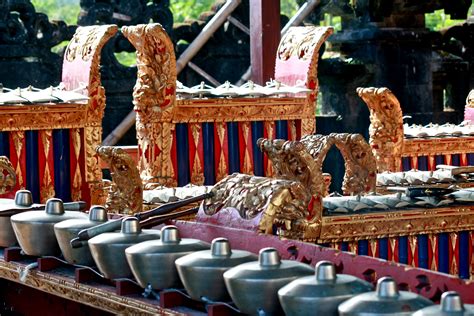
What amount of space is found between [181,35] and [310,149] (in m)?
7.47

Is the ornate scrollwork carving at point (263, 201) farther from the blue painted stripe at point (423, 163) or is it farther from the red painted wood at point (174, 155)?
the blue painted stripe at point (423, 163)

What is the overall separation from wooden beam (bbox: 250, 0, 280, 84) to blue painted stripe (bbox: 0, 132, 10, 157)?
146 inches

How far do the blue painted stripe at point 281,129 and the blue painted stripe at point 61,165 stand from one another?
1.33 m

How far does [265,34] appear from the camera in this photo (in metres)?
11.5

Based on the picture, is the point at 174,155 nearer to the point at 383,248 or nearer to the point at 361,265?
the point at 383,248

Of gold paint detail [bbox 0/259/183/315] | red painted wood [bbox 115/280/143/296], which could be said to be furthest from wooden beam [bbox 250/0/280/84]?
red painted wood [bbox 115/280/143/296]

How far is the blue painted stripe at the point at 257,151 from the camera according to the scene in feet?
28.8

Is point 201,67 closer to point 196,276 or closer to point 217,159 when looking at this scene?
point 217,159

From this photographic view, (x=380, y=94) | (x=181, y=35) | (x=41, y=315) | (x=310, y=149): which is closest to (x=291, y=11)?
(x=181, y=35)

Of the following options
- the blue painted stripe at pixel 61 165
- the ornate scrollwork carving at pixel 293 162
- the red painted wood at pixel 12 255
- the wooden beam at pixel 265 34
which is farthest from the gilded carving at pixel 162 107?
the red painted wood at pixel 12 255

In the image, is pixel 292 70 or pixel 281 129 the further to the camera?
pixel 292 70

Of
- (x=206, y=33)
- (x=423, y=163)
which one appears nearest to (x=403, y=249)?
(x=423, y=163)

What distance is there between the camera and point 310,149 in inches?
253

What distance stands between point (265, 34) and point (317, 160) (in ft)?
18.3
